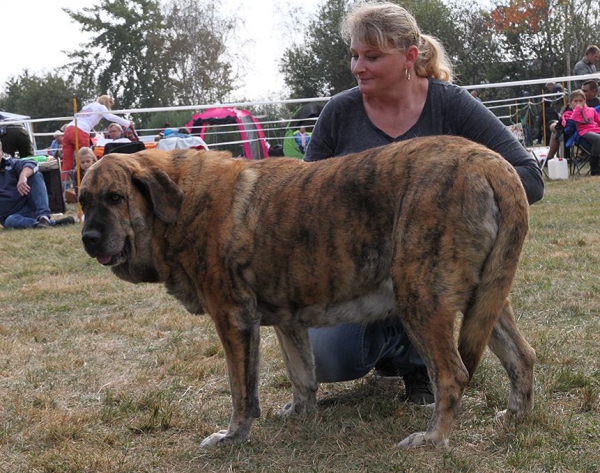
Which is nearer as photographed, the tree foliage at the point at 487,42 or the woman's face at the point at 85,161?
the woman's face at the point at 85,161

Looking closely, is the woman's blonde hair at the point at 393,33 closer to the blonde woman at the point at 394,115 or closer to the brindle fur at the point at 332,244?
the blonde woman at the point at 394,115

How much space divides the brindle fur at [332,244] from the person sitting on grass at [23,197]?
8.84 meters

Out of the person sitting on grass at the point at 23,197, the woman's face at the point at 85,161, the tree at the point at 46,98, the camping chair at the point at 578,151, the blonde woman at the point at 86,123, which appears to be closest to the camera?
the woman's face at the point at 85,161

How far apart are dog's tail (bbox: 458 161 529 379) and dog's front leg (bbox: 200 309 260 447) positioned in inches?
35.0

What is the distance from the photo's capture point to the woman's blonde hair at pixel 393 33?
11.5ft

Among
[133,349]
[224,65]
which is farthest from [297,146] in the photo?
[224,65]

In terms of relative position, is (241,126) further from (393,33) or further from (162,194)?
(162,194)

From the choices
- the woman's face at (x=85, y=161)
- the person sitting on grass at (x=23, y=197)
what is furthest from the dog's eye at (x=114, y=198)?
the person sitting on grass at (x=23, y=197)

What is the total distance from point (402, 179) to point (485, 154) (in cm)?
32

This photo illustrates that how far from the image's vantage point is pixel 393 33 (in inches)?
138

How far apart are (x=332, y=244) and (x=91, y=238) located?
1001mm

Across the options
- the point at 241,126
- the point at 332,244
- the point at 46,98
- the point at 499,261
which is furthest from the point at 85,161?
the point at 46,98

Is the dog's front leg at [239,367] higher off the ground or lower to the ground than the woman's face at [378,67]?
lower

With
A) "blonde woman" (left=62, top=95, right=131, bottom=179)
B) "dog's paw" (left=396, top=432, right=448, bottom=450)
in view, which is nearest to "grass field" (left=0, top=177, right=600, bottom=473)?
"dog's paw" (left=396, top=432, right=448, bottom=450)
